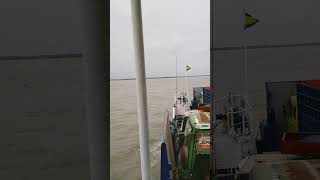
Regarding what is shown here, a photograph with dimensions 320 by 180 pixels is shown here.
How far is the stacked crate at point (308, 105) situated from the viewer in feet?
4.19

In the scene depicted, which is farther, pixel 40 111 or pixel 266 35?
pixel 266 35

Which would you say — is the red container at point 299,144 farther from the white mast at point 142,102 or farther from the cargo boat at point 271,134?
the white mast at point 142,102

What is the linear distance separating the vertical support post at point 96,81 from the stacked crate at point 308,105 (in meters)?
0.78

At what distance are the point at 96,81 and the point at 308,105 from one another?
86cm

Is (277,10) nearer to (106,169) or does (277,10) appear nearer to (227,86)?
(227,86)

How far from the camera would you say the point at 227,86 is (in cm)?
127

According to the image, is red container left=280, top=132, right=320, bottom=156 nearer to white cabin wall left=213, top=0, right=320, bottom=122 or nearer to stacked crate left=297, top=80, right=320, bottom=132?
stacked crate left=297, top=80, right=320, bottom=132

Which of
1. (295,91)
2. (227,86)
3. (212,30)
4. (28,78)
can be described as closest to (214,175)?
(227,86)

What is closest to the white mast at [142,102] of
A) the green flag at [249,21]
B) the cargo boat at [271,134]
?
the cargo boat at [271,134]

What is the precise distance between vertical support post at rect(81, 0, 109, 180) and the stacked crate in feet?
2.56

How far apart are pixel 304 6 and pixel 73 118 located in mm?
972

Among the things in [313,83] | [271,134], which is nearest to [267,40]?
[313,83]

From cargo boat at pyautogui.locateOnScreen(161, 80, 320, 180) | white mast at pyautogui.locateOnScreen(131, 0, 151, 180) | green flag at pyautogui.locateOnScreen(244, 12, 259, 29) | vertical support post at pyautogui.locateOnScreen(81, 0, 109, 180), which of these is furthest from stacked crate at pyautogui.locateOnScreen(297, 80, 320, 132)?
vertical support post at pyautogui.locateOnScreen(81, 0, 109, 180)

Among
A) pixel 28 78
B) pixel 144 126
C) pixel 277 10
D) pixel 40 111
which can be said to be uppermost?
pixel 277 10
